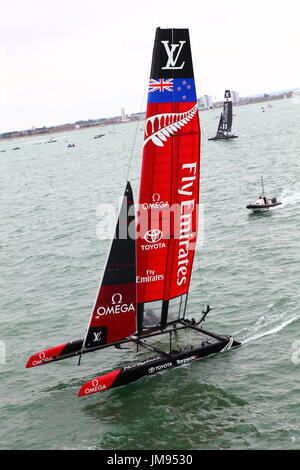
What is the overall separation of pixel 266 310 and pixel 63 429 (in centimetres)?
1066

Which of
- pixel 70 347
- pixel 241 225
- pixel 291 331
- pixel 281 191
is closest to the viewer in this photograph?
pixel 70 347

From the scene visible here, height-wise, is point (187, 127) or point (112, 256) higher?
point (187, 127)

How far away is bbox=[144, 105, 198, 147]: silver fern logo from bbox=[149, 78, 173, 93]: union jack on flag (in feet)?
2.62

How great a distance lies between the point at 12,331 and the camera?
79.4 ft

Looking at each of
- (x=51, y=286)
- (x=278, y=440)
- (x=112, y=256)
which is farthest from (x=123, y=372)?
(x=51, y=286)

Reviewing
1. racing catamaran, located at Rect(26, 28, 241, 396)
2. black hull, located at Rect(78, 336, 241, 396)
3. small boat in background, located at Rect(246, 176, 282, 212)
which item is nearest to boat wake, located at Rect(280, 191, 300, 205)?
small boat in background, located at Rect(246, 176, 282, 212)

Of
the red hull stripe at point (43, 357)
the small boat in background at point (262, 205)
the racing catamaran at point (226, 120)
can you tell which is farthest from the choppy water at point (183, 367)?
the racing catamaran at point (226, 120)

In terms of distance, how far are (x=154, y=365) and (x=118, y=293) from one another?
2.65 metres

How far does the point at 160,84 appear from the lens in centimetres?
1702

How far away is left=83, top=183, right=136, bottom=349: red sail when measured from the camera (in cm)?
1770

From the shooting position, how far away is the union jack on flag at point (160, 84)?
1692cm

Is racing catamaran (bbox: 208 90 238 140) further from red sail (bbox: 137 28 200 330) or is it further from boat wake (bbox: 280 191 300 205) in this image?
red sail (bbox: 137 28 200 330)
